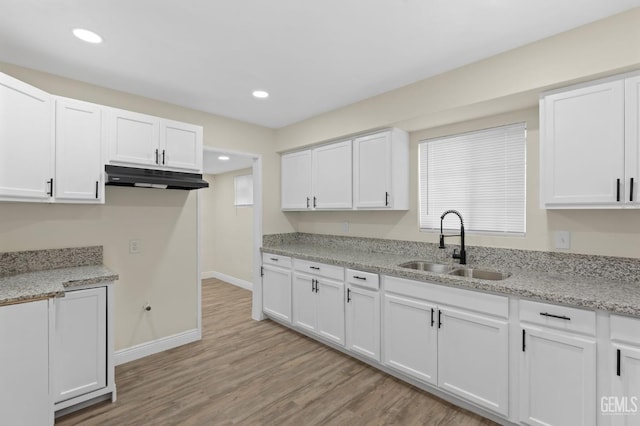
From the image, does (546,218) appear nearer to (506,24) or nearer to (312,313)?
(506,24)

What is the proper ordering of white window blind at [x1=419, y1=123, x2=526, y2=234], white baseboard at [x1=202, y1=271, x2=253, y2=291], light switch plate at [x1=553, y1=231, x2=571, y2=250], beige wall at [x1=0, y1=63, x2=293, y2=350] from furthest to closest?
white baseboard at [x1=202, y1=271, x2=253, y2=291], white window blind at [x1=419, y1=123, x2=526, y2=234], beige wall at [x1=0, y1=63, x2=293, y2=350], light switch plate at [x1=553, y1=231, x2=571, y2=250]

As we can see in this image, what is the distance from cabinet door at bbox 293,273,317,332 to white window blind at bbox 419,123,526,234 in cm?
142

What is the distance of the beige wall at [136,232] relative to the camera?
2525mm

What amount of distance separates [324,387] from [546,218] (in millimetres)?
2267

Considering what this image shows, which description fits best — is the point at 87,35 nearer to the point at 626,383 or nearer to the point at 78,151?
the point at 78,151

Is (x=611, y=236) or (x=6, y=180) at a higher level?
(x=6, y=180)

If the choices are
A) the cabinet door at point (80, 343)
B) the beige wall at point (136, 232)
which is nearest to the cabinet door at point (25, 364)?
the cabinet door at point (80, 343)

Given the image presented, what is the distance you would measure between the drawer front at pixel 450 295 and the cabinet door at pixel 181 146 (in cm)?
224

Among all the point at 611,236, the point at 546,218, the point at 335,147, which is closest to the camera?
the point at 611,236

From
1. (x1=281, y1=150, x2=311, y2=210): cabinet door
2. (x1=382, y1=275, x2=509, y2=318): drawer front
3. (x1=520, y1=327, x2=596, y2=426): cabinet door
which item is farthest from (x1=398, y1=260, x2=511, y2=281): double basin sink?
(x1=281, y1=150, x2=311, y2=210): cabinet door

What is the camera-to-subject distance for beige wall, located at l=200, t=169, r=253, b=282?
5.77 meters

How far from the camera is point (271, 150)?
14.2ft

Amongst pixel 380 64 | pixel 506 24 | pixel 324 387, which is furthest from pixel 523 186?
pixel 324 387

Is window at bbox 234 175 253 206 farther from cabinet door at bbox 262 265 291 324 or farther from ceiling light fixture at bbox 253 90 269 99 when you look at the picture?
ceiling light fixture at bbox 253 90 269 99
